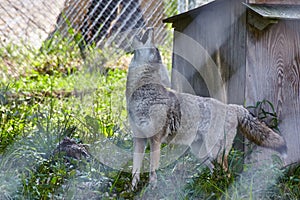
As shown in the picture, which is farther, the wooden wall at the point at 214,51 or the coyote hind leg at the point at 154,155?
the wooden wall at the point at 214,51

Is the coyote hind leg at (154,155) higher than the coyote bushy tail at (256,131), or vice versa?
the coyote bushy tail at (256,131)

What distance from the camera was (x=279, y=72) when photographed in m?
3.63

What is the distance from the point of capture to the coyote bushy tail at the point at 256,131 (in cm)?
341

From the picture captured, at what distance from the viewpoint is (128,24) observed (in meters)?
8.15

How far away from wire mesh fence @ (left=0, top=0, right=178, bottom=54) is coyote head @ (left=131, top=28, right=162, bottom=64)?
436 cm

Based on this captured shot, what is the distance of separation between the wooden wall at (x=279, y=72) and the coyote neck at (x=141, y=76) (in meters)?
0.76

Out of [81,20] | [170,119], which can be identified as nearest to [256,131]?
[170,119]

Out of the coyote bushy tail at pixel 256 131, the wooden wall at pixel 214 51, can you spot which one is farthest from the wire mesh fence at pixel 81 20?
the coyote bushy tail at pixel 256 131

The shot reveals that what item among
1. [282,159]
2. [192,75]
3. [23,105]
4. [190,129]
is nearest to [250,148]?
[282,159]

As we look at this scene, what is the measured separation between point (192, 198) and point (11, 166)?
1235 millimetres

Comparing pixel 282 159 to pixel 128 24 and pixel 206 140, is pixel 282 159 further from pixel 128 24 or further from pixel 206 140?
pixel 128 24

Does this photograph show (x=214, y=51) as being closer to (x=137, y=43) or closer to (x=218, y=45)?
(x=218, y=45)

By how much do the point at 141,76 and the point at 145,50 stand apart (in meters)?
0.16

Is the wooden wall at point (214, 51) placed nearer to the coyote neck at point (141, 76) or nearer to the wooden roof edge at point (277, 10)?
the wooden roof edge at point (277, 10)
